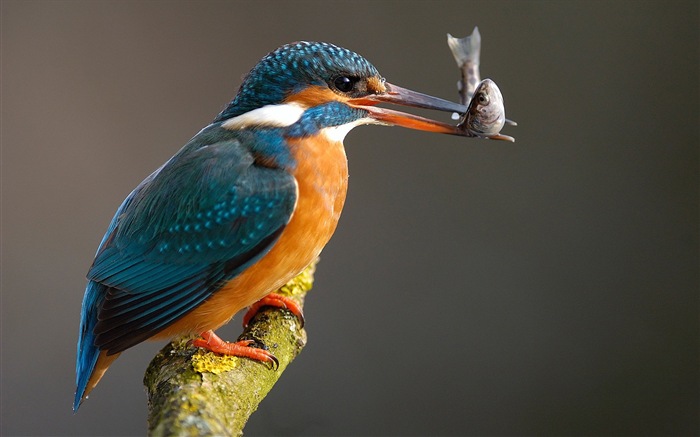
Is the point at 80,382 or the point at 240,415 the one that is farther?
the point at 80,382

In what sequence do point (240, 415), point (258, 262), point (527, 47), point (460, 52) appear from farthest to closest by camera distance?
point (527, 47) < point (460, 52) < point (258, 262) < point (240, 415)

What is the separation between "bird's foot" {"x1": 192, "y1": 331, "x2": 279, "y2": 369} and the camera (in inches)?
63.0

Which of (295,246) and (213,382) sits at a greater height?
(295,246)

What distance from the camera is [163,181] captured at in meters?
1.69

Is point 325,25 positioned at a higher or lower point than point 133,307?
higher

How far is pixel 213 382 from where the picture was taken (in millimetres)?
1403

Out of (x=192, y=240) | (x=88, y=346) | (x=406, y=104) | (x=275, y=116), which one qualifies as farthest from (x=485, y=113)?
(x=88, y=346)

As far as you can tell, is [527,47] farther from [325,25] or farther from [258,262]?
[258,262]

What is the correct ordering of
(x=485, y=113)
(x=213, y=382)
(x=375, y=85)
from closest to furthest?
(x=213, y=382) → (x=485, y=113) → (x=375, y=85)

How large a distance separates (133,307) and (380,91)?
680mm

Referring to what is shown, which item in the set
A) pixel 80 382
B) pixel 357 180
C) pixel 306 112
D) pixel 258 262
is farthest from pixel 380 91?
pixel 357 180

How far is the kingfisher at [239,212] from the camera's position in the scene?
162 cm

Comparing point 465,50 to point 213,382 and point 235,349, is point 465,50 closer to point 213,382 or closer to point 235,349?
point 235,349

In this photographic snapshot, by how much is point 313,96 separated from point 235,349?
540 millimetres
